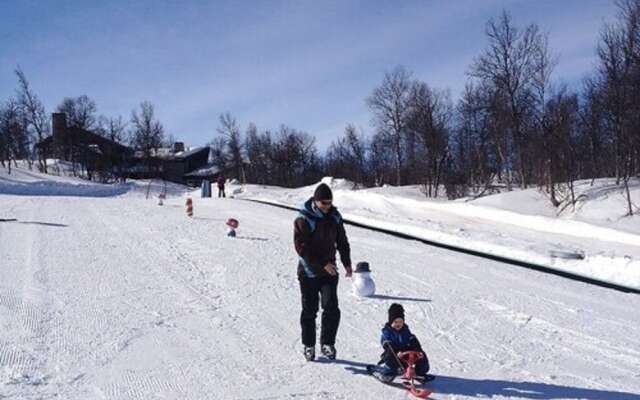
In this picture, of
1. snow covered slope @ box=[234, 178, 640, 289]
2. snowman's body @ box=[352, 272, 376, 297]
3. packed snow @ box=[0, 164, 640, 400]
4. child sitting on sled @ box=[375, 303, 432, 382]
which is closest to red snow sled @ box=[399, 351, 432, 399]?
child sitting on sled @ box=[375, 303, 432, 382]

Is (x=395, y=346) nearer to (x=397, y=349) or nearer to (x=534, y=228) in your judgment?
(x=397, y=349)

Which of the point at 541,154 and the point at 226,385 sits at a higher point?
the point at 541,154

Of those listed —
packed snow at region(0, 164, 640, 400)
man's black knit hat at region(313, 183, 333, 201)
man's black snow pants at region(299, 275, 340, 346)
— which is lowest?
packed snow at region(0, 164, 640, 400)

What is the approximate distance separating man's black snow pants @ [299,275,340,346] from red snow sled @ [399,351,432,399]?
3.18 ft

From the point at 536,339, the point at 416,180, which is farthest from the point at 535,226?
the point at 416,180

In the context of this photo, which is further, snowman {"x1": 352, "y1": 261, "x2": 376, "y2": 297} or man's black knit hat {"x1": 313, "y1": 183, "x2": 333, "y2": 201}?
snowman {"x1": 352, "y1": 261, "x2": 376, "y2": 297}

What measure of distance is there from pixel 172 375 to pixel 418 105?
44622mm

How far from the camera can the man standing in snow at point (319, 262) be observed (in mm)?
5684

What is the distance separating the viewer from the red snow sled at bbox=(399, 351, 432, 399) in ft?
16.2

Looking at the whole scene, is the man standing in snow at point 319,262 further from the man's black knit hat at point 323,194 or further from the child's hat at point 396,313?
the child's hat at point 396,313

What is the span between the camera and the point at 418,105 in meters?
47.9

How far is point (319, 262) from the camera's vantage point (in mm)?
5699

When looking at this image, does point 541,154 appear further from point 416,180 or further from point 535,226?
point 416,180

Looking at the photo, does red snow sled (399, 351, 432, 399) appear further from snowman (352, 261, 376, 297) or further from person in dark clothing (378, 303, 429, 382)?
snowman (352, 261, 376, 297)
